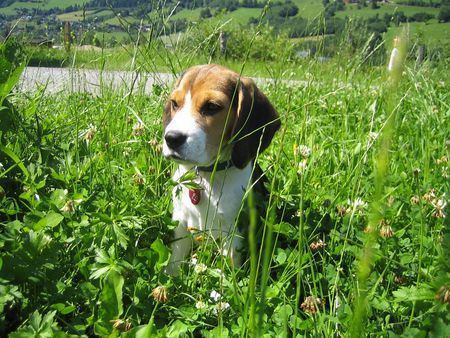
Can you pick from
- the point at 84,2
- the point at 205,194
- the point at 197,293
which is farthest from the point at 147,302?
the point at 84,2

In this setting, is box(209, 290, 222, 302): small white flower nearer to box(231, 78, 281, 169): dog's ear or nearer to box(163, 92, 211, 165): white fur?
box(163, 92, 211, 165): white fur

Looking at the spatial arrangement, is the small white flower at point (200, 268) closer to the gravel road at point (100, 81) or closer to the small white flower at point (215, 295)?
the small white flower at point (215, 295)

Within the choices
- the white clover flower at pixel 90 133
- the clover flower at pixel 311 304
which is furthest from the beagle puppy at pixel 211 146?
the clover flower at pixel 311 304

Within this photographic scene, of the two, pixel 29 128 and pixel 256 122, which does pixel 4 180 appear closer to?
pixel 29 128

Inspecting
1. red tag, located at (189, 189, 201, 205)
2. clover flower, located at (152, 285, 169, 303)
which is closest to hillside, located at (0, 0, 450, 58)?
red tag, located at (189, 189, 201, 205)

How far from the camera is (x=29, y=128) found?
90.3 inches

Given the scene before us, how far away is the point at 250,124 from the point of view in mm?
2656

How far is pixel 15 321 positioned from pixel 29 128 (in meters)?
1.00

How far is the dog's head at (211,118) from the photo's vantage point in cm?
236

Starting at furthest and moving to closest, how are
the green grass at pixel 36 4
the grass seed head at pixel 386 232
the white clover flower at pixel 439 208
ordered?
the green grass at pixel 36 4 < the white clover flower at pixel 439 208 < the grass seed head at pixel 386 232

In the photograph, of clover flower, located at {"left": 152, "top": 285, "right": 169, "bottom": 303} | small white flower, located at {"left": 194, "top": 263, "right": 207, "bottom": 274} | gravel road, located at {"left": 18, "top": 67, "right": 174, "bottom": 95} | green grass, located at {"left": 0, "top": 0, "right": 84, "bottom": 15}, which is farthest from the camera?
green grass, located at {"left": 0, "top": 0, "right": 84, "bottom": 15}

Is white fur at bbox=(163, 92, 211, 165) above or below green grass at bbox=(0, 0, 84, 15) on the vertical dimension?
below

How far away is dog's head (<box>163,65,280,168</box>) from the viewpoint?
236cm

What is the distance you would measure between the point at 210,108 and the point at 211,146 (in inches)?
9.1
